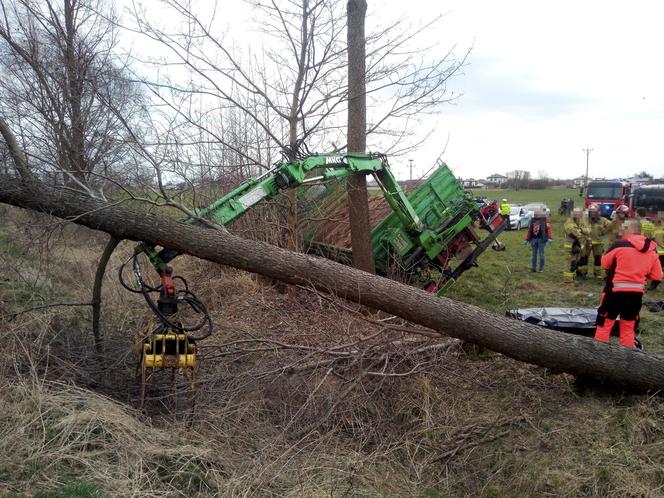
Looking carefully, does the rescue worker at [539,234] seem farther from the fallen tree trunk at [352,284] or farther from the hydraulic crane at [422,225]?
the fallen tree trunk at [352,284]

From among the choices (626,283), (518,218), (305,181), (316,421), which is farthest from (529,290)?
(518,218)

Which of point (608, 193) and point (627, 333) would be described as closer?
point (627, 333)

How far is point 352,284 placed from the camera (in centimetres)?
520

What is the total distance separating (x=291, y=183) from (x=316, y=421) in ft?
7.95

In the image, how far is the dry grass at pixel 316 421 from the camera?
379 centimetres

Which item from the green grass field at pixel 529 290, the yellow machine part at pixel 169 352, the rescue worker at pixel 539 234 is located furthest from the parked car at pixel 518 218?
the yellow machine part at pixel 169 352

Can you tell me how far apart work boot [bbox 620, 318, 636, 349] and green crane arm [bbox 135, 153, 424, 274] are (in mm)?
3076

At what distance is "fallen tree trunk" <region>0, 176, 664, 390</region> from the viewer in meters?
5.05

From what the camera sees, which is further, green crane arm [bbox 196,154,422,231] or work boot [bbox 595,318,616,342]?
work boot [bbox 595,318,616,342]

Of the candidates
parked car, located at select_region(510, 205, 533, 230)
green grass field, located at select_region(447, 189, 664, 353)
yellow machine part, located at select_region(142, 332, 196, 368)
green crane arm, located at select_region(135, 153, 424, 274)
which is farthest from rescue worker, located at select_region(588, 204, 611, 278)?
parked car, located at select_region(510, 205, 533, 230)

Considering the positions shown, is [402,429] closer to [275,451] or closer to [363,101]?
[275,451]

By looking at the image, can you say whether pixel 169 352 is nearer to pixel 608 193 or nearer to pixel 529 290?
pixel 529 290

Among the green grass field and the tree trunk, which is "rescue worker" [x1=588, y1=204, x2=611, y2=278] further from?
the tree trunk

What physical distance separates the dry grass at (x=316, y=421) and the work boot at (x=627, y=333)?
3.16ft
